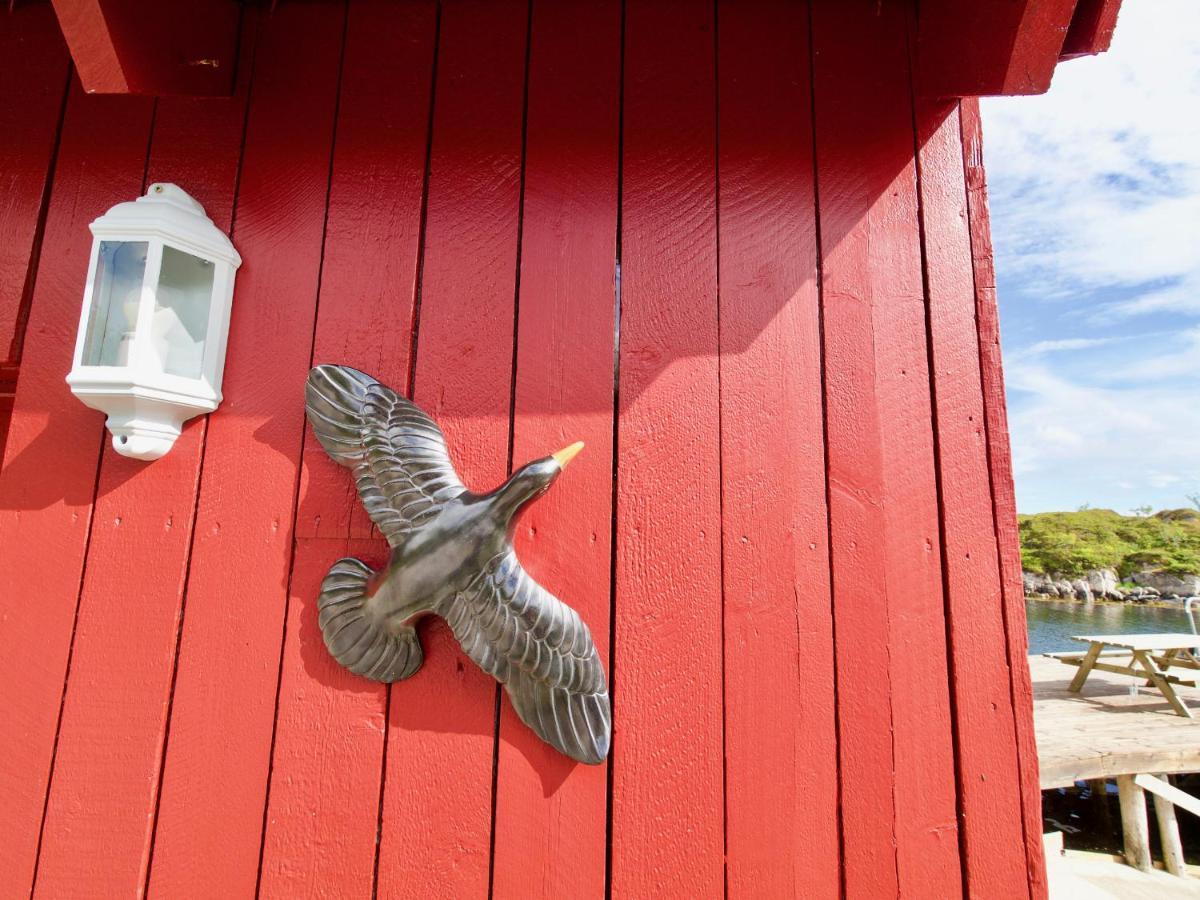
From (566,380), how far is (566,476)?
0.67ft

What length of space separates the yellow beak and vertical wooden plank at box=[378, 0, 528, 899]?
5.8 inches

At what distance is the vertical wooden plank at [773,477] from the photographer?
1.10 m

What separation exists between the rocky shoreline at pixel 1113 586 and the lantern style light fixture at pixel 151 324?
27.7 m

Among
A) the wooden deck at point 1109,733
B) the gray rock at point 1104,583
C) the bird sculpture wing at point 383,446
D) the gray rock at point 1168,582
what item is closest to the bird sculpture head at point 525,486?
the bird sculpture wing at point 383,446

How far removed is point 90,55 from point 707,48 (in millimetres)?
1279

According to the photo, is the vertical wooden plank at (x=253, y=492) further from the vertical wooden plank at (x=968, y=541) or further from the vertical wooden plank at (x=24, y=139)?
the vertical wooden plank at (x=968, y=541)

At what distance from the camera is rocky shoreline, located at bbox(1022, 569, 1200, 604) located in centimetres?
2011

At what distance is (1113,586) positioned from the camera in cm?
2178

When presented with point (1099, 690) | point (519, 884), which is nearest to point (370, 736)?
point (519, 884)

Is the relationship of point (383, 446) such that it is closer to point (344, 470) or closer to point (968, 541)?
point (344, 470)

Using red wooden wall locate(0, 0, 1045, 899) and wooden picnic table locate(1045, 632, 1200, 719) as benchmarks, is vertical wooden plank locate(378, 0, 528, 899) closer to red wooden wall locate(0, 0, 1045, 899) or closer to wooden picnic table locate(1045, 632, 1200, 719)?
red wooden wall locate(0, 0, 1045, 899)

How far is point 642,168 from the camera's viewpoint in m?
1.31

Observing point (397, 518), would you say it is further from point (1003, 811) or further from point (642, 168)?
point (1003, 811)

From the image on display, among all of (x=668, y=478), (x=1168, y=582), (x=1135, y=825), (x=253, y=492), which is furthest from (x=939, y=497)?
(x=1168, y=582)
